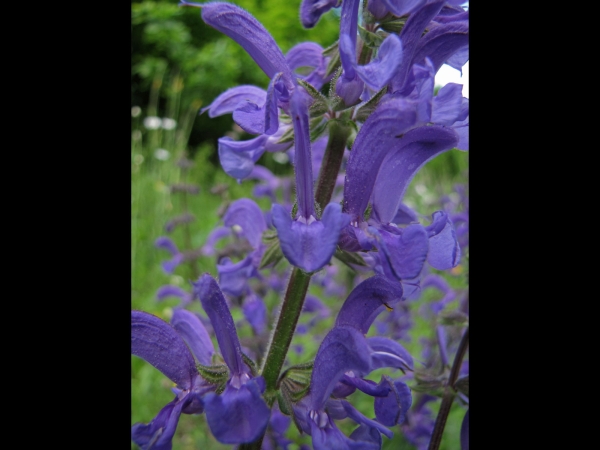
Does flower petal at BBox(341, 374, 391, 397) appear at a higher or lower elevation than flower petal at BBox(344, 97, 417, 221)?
lower

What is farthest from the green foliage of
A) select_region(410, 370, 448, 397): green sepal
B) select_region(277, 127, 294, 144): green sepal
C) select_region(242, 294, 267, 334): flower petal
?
select_region(410, 370, 448, 397): green sepal

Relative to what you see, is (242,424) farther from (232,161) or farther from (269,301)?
(269,301)

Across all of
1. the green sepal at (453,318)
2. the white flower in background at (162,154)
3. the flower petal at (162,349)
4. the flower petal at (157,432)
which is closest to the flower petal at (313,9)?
the flower petal at (162,349)

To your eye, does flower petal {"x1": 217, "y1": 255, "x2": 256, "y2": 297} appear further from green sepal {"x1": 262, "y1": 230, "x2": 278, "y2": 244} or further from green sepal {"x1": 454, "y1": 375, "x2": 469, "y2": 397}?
green sepal {"x1": 454, "y1": 375, "x2": 469, "y2": 397}

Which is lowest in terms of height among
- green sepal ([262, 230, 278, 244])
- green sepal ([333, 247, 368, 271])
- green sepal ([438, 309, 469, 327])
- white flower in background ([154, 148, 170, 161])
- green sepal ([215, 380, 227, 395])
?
green sepal ([438, 309, 469, 327])

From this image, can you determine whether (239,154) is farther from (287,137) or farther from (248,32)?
(248,32)
